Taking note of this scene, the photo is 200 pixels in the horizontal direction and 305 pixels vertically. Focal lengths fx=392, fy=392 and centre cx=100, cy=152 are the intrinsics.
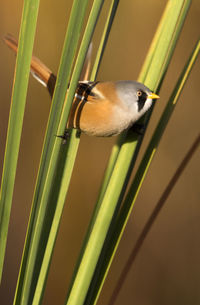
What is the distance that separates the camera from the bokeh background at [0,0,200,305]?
6.39 ft

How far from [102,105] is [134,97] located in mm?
115

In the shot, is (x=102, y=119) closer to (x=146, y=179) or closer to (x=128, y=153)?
(x=128, y=153)

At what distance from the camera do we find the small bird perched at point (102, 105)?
1087 mm

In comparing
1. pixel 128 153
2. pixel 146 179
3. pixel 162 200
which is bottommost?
pixel 146 179

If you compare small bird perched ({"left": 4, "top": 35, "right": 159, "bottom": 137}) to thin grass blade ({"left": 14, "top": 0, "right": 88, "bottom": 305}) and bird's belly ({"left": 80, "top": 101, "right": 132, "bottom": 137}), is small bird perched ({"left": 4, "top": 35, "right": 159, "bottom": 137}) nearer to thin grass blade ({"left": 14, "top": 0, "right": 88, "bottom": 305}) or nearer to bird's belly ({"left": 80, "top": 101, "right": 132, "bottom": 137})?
bird's belly ({"left": 80, "top": 101, "right": 132, "bottom": 137})

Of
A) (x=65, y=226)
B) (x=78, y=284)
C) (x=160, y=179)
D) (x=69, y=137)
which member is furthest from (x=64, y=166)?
(x=65, y=226)

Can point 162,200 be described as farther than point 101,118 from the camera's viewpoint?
No

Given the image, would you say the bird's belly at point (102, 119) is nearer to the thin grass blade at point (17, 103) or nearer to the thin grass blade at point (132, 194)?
the thin grass blade at point (132, 194)

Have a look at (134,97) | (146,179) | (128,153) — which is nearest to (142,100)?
(134,97)

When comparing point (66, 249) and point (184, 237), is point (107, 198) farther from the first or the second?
point (66, 249)

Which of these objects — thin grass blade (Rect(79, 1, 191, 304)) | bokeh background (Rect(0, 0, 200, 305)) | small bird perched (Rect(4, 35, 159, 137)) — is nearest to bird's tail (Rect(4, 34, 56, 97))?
small bird perched (Rect(4, 35, 159, 137))

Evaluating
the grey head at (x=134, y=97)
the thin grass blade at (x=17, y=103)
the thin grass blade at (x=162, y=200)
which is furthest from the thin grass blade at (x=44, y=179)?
the grey head at (x=134, y=97)

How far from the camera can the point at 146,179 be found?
6.82 feet

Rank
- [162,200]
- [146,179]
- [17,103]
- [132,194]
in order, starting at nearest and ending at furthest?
[17,103] → [132,194] → [162,200] → [146,179]
